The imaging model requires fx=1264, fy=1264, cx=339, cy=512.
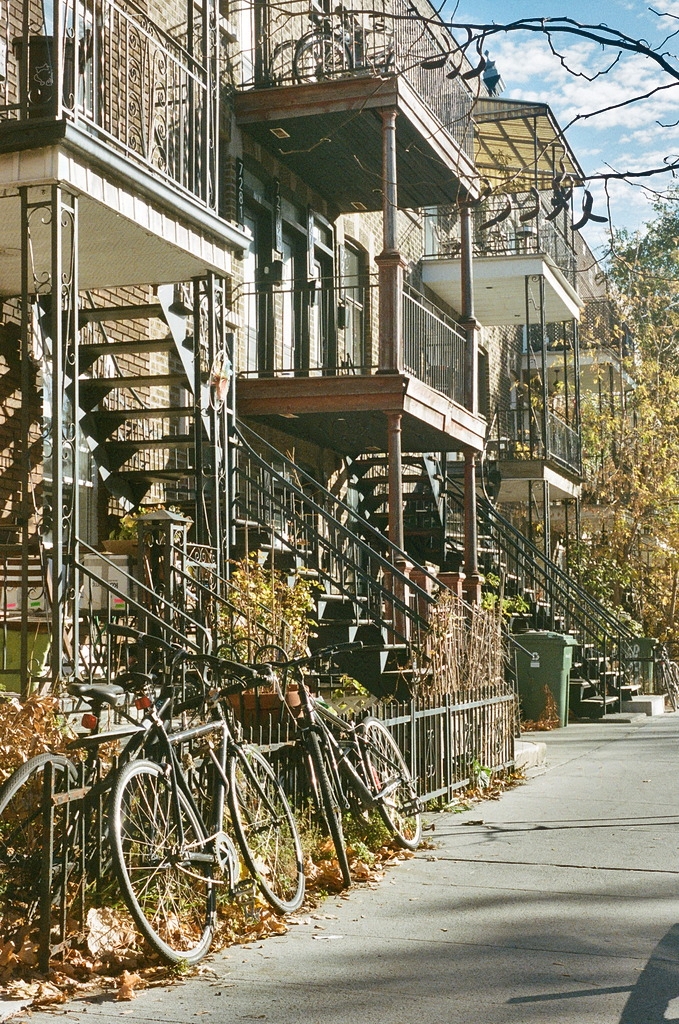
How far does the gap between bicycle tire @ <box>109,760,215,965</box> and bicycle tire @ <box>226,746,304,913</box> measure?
1.13 ft

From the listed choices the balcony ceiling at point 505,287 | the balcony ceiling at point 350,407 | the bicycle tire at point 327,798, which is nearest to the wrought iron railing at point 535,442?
the balcony ceiling at point 505,287

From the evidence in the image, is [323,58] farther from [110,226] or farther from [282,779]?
[282,779]

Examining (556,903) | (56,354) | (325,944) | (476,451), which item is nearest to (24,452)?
(56,354)

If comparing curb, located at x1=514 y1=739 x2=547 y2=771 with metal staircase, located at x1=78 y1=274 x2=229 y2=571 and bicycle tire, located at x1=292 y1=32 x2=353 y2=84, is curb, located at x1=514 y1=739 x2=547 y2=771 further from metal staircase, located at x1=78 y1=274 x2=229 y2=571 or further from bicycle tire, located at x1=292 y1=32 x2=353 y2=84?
bicycle tire, located at x1=292 y1=32 x2=353 y2=84

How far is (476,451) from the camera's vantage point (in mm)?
17344

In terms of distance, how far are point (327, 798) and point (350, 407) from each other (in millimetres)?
7781

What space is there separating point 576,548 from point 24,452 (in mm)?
18832

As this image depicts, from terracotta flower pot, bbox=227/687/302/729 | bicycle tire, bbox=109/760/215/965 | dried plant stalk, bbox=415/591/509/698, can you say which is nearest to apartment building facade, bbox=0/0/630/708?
dried plant stalk, bbox=415/591/509/698

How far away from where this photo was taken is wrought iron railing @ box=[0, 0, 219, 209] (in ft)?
26.7

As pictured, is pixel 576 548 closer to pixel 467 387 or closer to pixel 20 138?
pixel 467 387

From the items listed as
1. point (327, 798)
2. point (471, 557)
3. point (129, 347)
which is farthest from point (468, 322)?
point (327, 798)

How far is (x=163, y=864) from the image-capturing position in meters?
5.26

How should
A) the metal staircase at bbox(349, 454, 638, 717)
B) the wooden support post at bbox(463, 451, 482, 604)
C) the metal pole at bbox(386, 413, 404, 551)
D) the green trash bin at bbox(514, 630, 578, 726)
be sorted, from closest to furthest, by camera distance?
the metal pole at bbox(386, 413, 404, 551), the wooden support post at bbox(463, 451, 482, 604), the green trash bin at bbox(514, 630, 578, 726), the metal staircase at bbox(349, 454, 638, 717)

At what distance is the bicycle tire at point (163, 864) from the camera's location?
5.16 meters
